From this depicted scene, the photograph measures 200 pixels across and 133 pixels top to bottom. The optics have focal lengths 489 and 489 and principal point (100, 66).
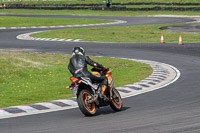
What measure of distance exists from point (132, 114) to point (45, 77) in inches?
334

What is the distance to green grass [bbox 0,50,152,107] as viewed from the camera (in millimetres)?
15211

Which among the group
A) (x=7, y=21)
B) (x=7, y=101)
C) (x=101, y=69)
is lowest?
(x=7, y=21)

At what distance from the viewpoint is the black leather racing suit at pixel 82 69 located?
11.7 metres

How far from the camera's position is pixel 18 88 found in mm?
16719

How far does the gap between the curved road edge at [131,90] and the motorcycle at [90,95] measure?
1402mm

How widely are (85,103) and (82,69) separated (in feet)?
2.92

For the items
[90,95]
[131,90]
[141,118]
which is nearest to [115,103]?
[90,95]

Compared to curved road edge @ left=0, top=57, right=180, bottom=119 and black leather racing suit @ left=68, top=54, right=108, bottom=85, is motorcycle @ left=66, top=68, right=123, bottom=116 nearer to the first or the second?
black leather racing suit @ left=68, top=54, right=108, bottom=85

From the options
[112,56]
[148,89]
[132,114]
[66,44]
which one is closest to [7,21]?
[66,44]

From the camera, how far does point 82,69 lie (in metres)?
11.7

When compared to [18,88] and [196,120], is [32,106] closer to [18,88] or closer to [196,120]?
[18,88]

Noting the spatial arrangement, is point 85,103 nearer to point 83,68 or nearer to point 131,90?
point 83,68

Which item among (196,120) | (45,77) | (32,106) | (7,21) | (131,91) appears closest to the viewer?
(196,120)

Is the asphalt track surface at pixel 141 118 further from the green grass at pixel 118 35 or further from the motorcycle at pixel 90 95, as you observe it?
the green grass at pixel 118 35
